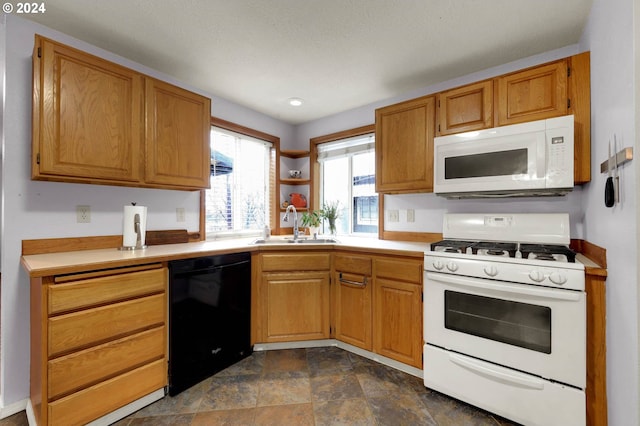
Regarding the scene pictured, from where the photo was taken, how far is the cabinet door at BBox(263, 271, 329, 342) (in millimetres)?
2463

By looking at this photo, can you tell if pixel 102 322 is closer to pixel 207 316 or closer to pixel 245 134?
pixel 207 316

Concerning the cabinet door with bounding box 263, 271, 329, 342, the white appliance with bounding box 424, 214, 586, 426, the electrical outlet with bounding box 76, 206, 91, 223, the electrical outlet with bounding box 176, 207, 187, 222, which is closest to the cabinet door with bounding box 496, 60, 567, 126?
the white appliance with bounding box 424, 214, 586, 426

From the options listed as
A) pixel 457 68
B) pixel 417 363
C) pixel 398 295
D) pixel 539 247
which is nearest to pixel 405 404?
pixel 417 363

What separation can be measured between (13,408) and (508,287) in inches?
117

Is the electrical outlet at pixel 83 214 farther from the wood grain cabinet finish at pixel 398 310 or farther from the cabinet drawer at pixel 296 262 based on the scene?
the wood grain cabinet finish at pixel 398 310

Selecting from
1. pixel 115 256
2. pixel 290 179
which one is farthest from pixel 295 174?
pixel 115 256

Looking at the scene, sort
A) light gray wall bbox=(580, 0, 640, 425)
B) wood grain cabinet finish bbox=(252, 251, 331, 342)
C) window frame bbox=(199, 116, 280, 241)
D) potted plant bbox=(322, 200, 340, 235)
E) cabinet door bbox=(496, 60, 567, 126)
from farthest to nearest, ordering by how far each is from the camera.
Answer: potted plant bbox=(322, 200, 340, 235)
window frame bbox=(199, 116, 280, 241)
wood grain cabinet finish bbox=(252, 251, 331, 342)
cabinet door bbox=(496, 60, 567, 126)
light gray wall bbox=(580, 0, 640, 425)

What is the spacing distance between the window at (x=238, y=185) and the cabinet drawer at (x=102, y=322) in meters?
1.13

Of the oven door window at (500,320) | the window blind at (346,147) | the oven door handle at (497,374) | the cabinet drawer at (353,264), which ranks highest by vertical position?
the window blind at (346,147)

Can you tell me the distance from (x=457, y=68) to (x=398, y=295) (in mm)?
1881

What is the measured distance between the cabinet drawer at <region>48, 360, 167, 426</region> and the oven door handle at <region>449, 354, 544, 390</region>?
1859 millimetres

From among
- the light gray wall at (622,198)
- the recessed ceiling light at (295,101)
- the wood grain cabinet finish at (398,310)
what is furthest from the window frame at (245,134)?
the light gray wall at (622,198)

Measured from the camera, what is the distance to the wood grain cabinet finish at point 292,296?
2.46 metres

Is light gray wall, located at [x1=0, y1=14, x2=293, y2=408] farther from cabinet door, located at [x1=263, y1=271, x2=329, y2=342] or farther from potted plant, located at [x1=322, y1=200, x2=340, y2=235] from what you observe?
potted plant, located at [x1=322, y1=200, x2=340, y2=235]
